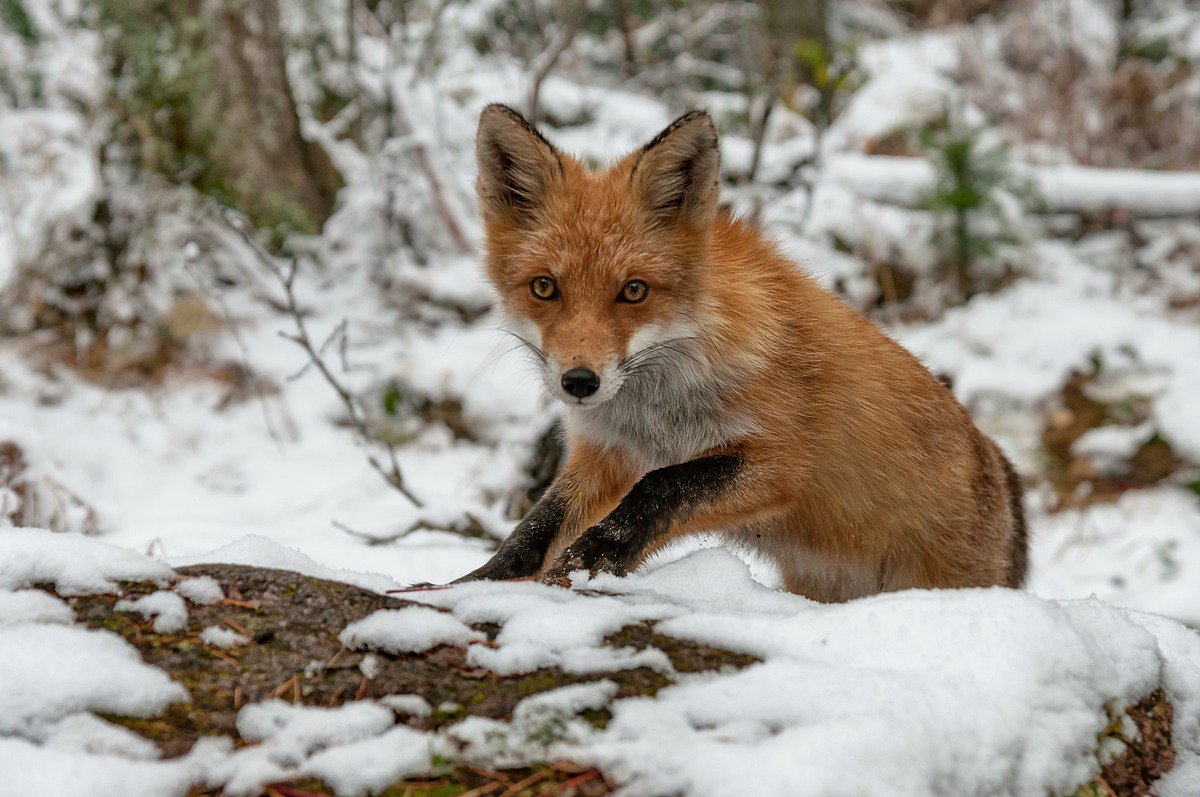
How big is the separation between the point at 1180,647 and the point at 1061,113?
740cm

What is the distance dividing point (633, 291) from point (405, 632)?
1.25 meters

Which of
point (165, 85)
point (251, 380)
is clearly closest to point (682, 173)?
point (251, 380)

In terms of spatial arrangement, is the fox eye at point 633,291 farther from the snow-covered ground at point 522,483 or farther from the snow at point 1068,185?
the snow at point 1068,185

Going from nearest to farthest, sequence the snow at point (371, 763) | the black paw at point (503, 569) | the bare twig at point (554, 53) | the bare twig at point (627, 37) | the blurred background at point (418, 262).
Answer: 1. the snow at point (371, 763)
2. the black paw at point (503, 569)
3. the blurred background at point (418, 262)
4. the bare twig at point (554, 53)
5. the bare twig at point (627, 37)

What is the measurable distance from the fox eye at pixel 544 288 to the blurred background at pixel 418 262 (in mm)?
1523

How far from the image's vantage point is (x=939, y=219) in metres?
6.86

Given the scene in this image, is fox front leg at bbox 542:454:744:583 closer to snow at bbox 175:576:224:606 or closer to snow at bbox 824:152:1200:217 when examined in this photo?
snow at bbox 175:576:224:606

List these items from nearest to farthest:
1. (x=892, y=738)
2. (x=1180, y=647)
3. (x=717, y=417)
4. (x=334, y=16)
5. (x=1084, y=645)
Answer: (x=892, y=738)
(x=1084, y=645)
(x=1180, y=647)
(x=717, y=417)
(x=334, y=16)

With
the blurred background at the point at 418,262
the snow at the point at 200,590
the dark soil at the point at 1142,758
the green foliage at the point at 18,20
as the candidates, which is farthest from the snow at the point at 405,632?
the green foliage at the point at 18,20

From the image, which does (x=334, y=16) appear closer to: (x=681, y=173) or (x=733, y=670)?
(x=681, y=173)

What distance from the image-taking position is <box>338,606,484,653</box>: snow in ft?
5.52

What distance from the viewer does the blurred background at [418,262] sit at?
5.09m

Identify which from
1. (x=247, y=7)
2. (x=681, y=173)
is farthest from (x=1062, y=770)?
(x=247, y=7)

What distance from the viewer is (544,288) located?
2.65 metres
